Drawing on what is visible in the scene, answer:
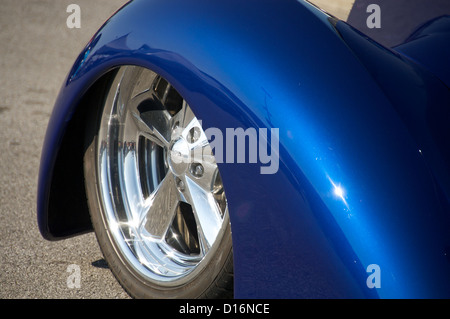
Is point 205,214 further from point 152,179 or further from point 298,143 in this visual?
point 298,143

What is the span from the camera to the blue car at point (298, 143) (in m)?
1.12

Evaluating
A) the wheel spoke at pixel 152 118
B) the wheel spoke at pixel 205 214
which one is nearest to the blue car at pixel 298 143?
the wheel spoke at pixel 205 214

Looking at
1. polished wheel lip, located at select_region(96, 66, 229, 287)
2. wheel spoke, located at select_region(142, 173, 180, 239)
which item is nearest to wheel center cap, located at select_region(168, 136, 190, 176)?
polished wheel lip, located at select_region(96, 66, 229, 287)

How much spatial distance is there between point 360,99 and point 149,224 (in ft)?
3.55

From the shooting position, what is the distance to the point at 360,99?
4.01 feet

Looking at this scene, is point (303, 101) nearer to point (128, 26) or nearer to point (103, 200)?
point (128, 26)

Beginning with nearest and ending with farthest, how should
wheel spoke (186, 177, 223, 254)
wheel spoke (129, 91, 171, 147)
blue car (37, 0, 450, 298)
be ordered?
blue car (37, 0, 450, 298)
wheel spoke (186, 177, 223, 254)
wheel spoke (129, 91, 171, 147)

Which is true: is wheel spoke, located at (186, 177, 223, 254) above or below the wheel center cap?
below

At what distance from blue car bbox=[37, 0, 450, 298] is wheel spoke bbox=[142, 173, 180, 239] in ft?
0.51

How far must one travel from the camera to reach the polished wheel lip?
71.5 inches

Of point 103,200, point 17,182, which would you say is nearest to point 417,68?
point 103,200

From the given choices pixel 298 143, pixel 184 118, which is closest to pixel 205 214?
pixel 184 118

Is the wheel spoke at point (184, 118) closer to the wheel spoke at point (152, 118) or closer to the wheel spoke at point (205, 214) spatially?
the wheel spoke at point (152, 118)

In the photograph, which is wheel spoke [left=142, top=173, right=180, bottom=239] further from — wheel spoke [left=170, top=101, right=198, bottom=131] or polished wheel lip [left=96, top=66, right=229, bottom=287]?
wheel spoke [left=170, top=101, right=198, bottom=131]
